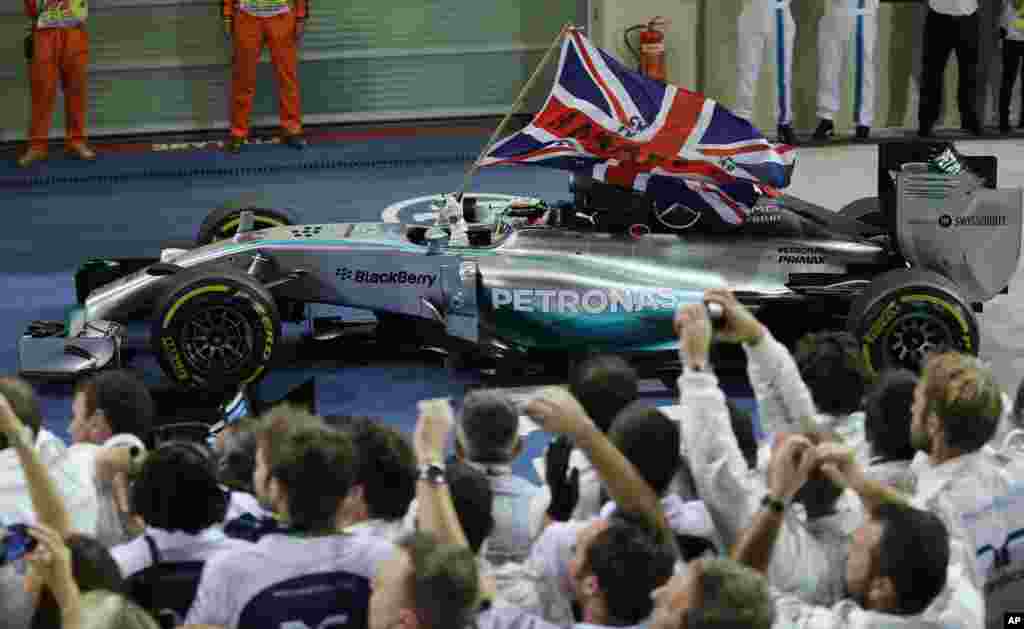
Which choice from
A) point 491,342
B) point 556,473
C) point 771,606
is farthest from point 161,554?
point 491,342

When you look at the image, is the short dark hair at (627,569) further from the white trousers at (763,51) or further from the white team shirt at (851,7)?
the white team shirt at (851,7)

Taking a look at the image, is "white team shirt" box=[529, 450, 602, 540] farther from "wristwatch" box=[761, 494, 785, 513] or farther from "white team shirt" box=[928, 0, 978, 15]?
"white team shirt" box=[928, 0, 978, 15]

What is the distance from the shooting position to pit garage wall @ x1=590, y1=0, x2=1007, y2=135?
703 inches

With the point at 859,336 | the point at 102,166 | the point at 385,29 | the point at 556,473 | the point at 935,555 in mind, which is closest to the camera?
the point at 935,555

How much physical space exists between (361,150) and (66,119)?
3.20 m

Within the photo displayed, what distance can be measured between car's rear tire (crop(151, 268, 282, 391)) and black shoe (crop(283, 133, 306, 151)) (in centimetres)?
826

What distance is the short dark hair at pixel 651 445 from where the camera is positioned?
5078 mm

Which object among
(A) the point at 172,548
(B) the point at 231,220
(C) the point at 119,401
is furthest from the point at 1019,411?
(B) the point at 231,220

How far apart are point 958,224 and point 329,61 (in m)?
10.5

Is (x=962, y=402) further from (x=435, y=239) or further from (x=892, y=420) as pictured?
(x=435, y=239)

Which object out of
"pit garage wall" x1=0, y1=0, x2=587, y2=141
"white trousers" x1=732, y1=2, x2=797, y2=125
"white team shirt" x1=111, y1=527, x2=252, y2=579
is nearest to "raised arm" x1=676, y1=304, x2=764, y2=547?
"white team shirt" x1=111, y1=527, x2=252, y2=579

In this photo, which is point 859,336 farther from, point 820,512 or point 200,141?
point 200,141

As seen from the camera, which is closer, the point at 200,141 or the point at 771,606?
the point at 771,606

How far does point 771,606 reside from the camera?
3.81 m
